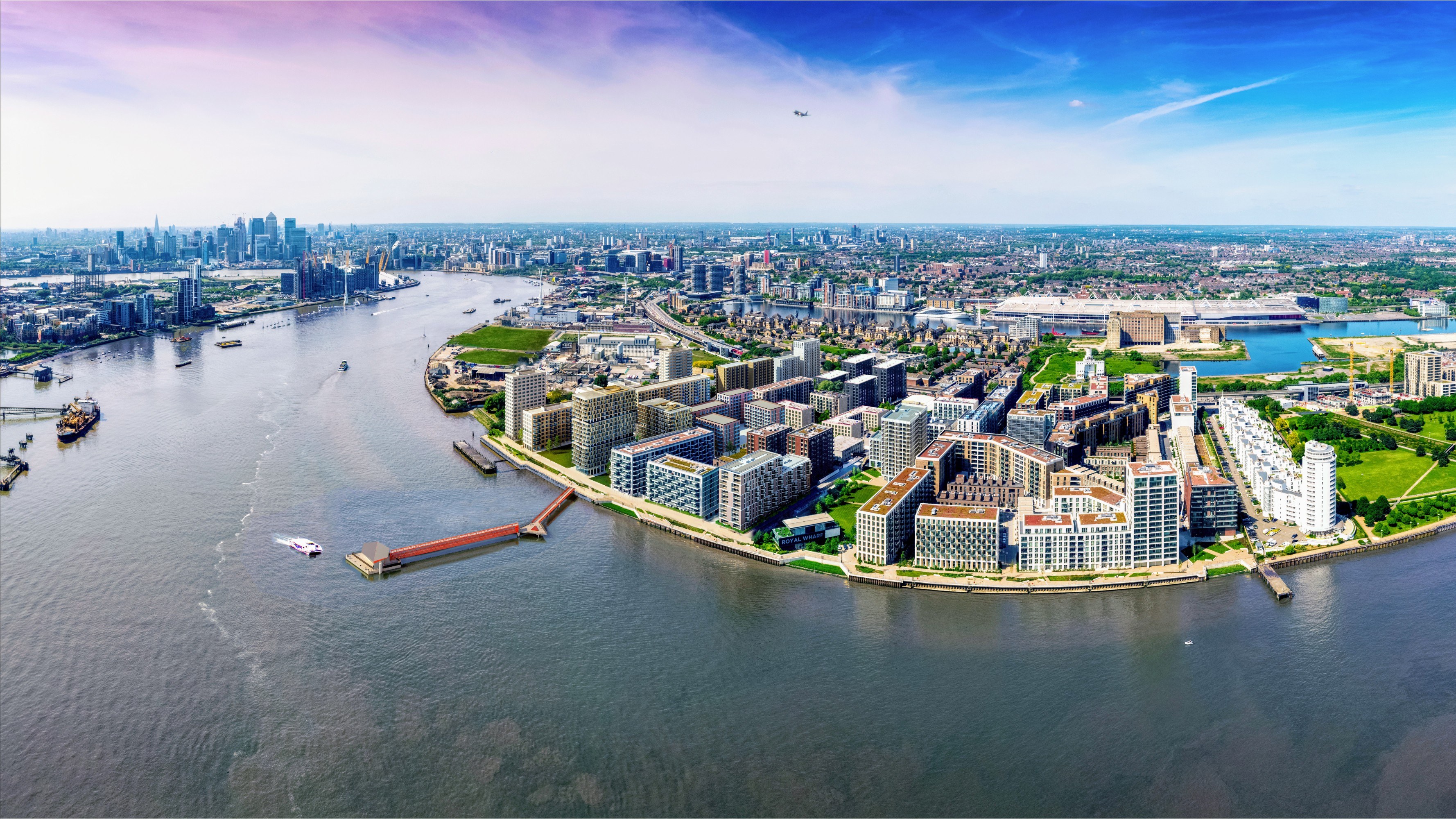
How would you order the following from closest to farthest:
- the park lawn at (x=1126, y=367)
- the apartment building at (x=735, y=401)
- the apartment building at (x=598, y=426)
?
the apartment building at (x=598, y=426) → the apartment building at (x=735, y=401) → the park lawn at (x=1126, y=367)

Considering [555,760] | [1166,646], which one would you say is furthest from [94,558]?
[1166,646]

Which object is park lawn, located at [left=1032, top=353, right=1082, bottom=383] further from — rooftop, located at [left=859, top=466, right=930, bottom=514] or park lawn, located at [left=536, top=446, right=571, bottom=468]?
park lawn, located at [left=536, top=446, right=571, bottom=468]

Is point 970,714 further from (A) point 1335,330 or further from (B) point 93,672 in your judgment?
(A) point 1335,330

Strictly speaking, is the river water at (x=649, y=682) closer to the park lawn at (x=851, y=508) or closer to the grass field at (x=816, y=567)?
the grass field at (x=816, y=567)

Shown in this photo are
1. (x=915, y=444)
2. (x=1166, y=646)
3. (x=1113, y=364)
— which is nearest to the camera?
(x=1166, y=646)

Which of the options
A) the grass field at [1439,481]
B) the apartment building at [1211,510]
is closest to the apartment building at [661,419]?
the apartment building at [1211,510]

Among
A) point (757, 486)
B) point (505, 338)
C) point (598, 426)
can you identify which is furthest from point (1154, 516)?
point (505, 338)
